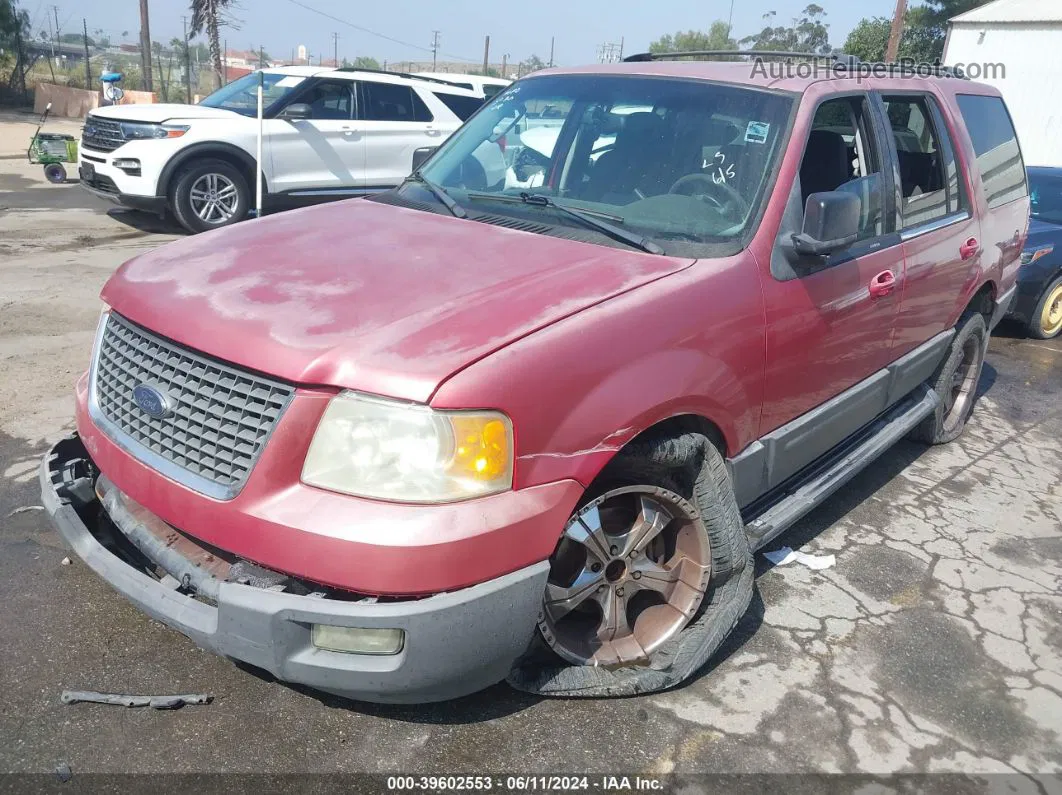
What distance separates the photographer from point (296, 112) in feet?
32.0

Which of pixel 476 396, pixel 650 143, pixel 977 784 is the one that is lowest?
pixel 977 784

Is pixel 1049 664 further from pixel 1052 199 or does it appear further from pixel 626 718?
pixel 1052 199

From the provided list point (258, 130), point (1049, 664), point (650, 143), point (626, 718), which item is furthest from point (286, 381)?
point (258, 130)

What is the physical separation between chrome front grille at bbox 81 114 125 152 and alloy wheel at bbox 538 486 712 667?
881cm

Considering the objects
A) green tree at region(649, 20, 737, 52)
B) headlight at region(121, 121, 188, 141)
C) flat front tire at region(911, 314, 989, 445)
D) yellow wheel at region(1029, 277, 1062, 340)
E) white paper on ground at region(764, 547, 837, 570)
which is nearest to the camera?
white paper on ground at region(764, 547, 837, 570)

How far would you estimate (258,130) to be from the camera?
9414 millimetres

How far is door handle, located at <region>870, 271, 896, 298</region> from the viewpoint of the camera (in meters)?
3.59

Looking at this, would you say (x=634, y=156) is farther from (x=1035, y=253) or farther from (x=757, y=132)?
(x=1035, y=253)

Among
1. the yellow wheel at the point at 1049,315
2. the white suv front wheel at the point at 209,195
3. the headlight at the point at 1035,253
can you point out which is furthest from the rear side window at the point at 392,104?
the yellow wheel at the point at 1049,315

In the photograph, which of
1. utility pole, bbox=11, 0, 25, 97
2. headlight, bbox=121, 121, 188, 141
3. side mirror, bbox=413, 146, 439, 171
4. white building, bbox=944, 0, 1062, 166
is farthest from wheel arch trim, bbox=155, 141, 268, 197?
utility pole, bbox=11, 0, 25, 97

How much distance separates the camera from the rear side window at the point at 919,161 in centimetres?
396

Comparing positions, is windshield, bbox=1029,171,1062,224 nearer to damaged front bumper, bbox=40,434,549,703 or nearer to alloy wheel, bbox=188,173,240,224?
damaged front bumper, bbox=40,434,549,703

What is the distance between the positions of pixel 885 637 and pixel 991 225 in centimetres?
266

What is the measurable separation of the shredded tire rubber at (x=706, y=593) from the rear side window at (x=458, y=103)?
9.22m
